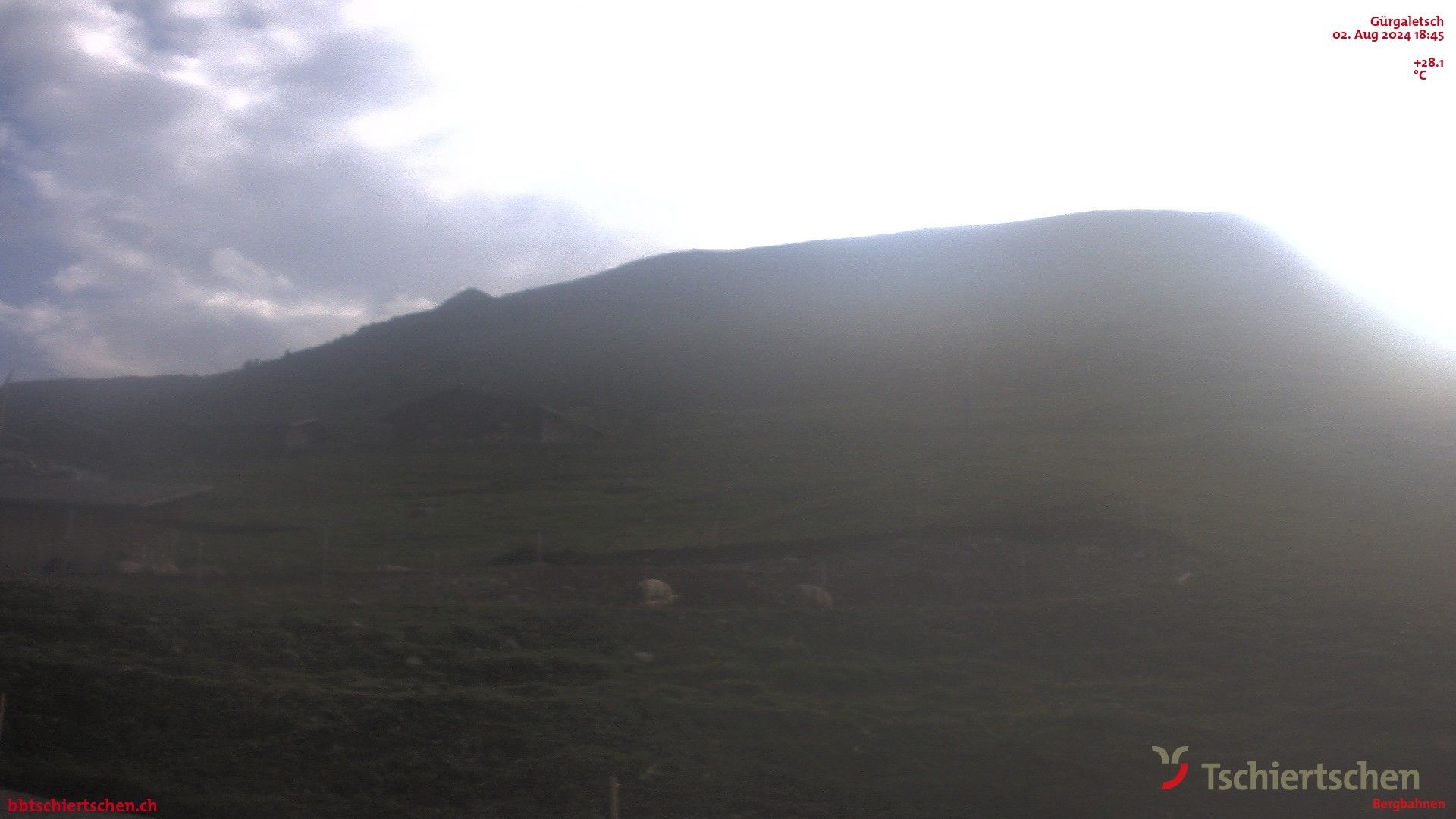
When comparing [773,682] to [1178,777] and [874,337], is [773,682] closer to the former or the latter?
[1178,777]

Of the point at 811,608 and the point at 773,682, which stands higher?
the point at 811,608

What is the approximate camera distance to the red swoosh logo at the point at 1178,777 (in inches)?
462

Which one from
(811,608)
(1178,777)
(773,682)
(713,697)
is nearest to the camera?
(1178,777)

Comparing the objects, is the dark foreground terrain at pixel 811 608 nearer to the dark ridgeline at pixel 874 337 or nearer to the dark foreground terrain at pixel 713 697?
the dark foreground terrain at pixel 713 697

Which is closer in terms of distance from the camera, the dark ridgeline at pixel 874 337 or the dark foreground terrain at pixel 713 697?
the dark foreground terrain at pixel 713 697

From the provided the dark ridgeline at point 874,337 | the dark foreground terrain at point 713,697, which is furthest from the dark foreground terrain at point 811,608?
the dark ridgeline at point 874,337

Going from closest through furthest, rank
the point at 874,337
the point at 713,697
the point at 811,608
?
1. the point at 713,697
2. the point at 811,608
3. the point at 874,337

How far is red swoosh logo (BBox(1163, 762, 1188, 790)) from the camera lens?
11.7 metres

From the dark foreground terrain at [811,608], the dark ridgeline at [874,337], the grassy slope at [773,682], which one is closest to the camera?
the grassy slope at [773,682]

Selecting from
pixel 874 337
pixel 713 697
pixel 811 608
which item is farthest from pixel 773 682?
pixel 874 337

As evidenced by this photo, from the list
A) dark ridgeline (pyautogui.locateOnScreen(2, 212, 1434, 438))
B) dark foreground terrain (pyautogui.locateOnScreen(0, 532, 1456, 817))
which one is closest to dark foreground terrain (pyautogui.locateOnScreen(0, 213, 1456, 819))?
dark foreground terrain (pyautogui.locateOnScreen(0, 532, 1456, 817))

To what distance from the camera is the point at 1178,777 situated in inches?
471

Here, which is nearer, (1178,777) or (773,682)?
(1178,777)

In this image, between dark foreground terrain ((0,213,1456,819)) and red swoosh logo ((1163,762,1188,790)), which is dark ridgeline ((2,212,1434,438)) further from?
red swoosh logo ((1163,762,1188,790))
